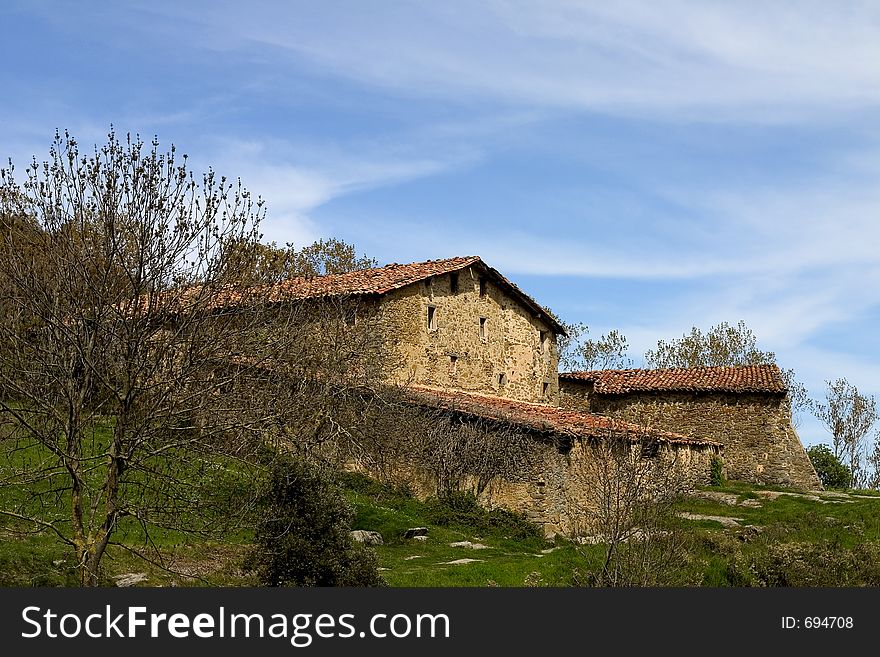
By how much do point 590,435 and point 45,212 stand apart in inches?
618

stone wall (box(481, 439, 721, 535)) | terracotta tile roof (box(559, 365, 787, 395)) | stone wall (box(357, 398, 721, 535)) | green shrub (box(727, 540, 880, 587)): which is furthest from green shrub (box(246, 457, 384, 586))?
terracotta tile roof (box(559, 365, 787, 395))

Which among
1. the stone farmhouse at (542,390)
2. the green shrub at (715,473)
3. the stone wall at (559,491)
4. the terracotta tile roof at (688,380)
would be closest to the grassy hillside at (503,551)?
the stone wall at (559,491)

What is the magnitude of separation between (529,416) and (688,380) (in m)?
15.4

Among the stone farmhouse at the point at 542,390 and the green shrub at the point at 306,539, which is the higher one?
the stone farmhouse at the point at 542,390

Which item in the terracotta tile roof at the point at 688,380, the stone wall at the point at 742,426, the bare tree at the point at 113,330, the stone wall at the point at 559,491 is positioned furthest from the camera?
the terracotta tile roof at the point at 688,380

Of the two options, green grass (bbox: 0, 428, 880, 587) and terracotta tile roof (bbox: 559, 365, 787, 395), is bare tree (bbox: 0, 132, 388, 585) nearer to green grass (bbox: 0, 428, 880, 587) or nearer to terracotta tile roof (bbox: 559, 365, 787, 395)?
green grass (bbox: 0, 428, 880, 587)

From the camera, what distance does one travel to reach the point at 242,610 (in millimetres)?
11672

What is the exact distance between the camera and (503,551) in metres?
22.1

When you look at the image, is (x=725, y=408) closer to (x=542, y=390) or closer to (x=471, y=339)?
(x=542, y=390)

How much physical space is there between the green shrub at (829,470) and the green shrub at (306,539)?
37.6m

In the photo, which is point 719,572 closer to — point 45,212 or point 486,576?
point 486,576

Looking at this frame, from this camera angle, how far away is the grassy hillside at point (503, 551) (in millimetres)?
16953

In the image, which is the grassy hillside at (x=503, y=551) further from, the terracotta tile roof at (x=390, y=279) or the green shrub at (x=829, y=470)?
the green shrub at (x=829, y=470)

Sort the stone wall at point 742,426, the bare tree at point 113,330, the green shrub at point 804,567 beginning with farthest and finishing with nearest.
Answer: the stone wall at point 742,426 < the green shrub at point 804,567 < the bare tree at point 113,330
